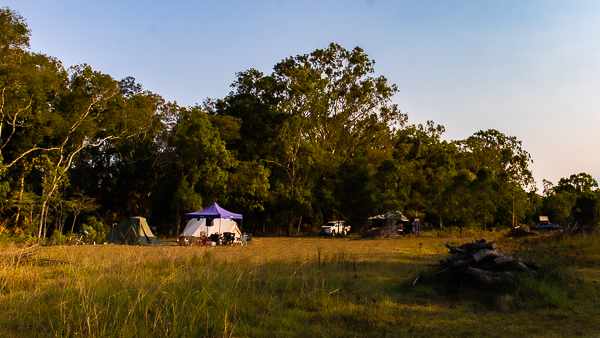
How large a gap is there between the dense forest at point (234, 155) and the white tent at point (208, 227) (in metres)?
4.40

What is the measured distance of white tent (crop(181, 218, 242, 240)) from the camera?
88.2 ft

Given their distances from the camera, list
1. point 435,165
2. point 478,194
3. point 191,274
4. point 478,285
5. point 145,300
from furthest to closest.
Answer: point 435,165
point 478,194
point 478,285
point 191,274
point 145,300

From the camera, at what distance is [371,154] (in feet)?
136

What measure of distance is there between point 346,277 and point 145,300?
3.79 metres

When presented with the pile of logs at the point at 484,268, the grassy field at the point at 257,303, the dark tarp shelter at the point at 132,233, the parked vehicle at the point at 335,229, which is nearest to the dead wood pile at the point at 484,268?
the pile of logs at the point at 484,268

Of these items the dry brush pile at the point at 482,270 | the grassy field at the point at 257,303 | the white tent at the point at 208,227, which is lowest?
the grassy field at the point at 257,303

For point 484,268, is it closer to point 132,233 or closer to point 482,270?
point 482,270

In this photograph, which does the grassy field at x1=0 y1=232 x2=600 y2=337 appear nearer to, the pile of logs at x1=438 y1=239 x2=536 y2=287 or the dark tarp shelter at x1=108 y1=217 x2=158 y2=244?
the pile of logs at x1=438 y1=239 x2=536 y2=287

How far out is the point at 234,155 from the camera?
1479 inches

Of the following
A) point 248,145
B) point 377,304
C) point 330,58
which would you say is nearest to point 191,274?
point 377,304

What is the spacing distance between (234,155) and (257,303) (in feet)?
103

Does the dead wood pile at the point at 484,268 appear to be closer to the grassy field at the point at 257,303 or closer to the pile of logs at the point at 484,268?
the pile of logs at the point at 484,268

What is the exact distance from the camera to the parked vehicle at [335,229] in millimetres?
36997

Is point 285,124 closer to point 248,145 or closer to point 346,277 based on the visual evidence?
point 248,145
